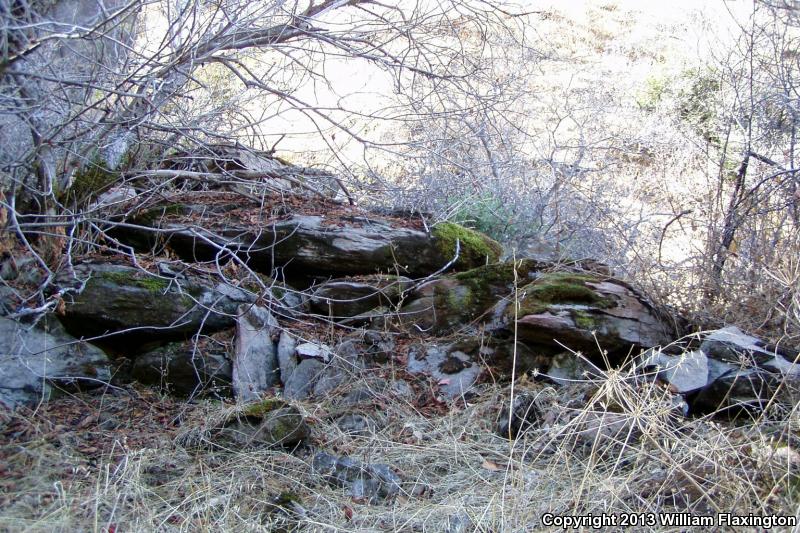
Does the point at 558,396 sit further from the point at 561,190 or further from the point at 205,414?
the point at 561,190

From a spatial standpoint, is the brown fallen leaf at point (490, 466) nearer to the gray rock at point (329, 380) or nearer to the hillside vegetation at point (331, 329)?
the hillside vegetation at point (331, 329)

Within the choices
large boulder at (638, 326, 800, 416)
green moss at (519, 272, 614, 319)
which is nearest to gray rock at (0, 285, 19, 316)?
green moss at (519, 272, 614, 319)

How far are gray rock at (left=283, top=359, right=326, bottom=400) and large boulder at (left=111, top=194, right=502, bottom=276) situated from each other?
92 centimetres

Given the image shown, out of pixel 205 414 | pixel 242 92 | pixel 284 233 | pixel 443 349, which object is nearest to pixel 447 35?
pixel 242 92

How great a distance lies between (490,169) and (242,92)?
136 inches

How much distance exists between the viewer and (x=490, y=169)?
8648 mm

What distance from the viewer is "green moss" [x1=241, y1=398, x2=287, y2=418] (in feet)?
14.1

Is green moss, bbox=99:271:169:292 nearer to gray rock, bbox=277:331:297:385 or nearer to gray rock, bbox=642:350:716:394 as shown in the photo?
gray rock, bbox=277:331:297:385

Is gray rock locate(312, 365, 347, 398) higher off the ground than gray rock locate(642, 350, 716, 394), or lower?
lower

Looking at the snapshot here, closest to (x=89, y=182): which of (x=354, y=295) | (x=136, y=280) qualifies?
(x=136, y=280)

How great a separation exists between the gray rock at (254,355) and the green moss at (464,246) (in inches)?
63.9

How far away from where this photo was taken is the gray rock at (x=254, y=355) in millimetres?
4973

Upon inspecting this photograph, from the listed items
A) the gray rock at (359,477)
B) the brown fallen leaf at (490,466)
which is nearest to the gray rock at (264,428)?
the gray rock at (359,477)

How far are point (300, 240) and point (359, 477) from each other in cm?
249
